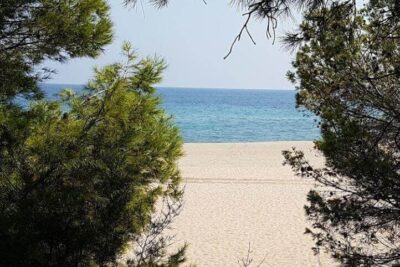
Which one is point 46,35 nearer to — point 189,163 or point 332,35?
point 332,35

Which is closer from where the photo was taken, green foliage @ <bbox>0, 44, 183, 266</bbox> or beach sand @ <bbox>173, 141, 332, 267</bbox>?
green foliage @ <bbox>0, 44, 183, 266</bbox>

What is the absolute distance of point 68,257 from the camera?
5094mm

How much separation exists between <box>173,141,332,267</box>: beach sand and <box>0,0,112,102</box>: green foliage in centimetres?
278

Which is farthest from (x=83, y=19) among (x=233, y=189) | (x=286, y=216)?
(x=233, y=189)

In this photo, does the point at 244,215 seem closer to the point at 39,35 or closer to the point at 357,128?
the point at 357,128

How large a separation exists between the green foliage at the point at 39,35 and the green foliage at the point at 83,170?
1.00 feet

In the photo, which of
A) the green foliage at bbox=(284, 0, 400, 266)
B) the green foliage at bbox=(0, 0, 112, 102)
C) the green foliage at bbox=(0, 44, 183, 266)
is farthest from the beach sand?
the green foliage at bbox=(0, 0, 112, 102)

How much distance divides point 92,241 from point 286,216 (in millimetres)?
8433

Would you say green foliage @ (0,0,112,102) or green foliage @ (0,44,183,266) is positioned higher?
green foliage @ (0,0,112,102)

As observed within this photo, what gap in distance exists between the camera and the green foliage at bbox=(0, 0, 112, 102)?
4777 millimetres

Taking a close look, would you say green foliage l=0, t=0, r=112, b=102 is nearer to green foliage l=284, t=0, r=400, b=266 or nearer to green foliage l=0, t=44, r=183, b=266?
green foliage l=0, t=44, r=183, b=266

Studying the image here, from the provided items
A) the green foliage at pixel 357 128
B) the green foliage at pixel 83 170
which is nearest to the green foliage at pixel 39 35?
the green foliage at pixel 83 170

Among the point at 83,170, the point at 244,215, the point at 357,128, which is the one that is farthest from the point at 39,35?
the point at 244,215

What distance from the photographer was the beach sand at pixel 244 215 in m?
9.55
